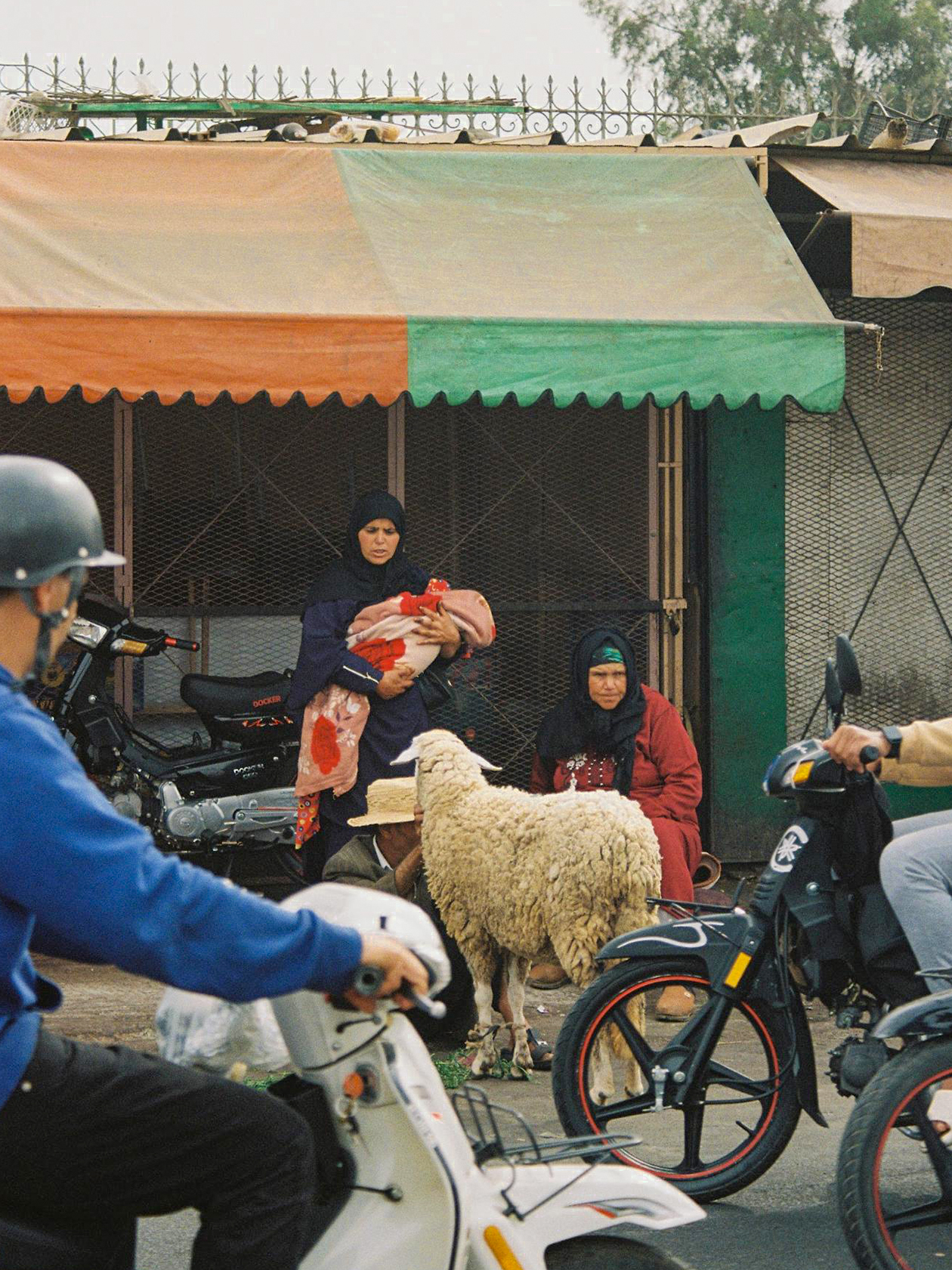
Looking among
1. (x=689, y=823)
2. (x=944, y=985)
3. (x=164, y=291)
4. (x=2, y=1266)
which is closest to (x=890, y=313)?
(x=689, y=823)

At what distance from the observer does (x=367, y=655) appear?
6.84m

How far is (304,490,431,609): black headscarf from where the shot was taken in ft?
22.6

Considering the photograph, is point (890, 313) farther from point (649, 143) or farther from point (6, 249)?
point (6, 249)

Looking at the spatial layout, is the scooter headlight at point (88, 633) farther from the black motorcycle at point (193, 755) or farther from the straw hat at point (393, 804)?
the straw hat at point (393, 804)

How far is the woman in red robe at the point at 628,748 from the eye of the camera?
21.5 feet

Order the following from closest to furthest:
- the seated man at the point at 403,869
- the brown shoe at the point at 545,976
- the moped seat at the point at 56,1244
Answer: the moped seat at the point at 56,1244 → the seated man at the point at 403,869 → the brown shoe at the point at 545,976

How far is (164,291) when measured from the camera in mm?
6641

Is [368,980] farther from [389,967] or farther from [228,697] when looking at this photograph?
[228,697]

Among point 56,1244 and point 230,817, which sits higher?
point 56,1244

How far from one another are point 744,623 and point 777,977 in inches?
181

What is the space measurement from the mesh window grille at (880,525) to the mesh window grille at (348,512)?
905 millimetres

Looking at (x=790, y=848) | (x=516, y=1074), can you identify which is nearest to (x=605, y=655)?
(x=516, y=1074)

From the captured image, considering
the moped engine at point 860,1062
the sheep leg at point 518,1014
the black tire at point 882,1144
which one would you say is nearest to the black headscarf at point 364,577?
the sheep leg at point 518,1014

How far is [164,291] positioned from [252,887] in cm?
315
